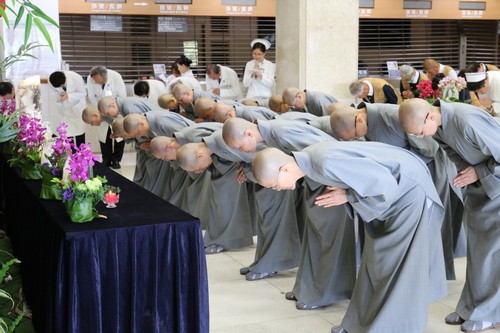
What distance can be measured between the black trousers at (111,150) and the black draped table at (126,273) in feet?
21.4

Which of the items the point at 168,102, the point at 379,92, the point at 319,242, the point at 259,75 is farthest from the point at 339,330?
the point at 259,75

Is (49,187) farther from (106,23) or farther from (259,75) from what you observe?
(106,23)

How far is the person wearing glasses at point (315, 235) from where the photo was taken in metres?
3.98

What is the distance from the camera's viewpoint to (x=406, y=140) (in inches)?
172

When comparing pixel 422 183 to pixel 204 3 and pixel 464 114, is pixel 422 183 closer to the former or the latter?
pixel 464 114

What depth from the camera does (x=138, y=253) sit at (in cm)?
295

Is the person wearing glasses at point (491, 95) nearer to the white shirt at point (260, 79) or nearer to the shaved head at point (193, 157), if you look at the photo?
the shaved head at point (193, 157)

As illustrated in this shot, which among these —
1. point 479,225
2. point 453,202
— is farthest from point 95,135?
point 479,225

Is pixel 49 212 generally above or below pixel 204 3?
below

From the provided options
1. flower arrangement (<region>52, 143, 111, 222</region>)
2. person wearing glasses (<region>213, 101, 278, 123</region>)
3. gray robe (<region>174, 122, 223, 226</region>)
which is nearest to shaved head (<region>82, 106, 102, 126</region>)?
gray robe (<region>174, 122, 223, 226</region>)

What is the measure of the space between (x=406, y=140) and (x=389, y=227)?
1.10 m

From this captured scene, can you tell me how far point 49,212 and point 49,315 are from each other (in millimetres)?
485

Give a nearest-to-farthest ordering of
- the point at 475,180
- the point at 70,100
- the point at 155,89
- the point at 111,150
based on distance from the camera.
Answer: the point at 475,180 → the point at 70,100 → the point at 155,89 → the point at 111,150

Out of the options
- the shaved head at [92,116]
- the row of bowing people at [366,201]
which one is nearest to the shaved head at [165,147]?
the row of bowing people at [366,201]
